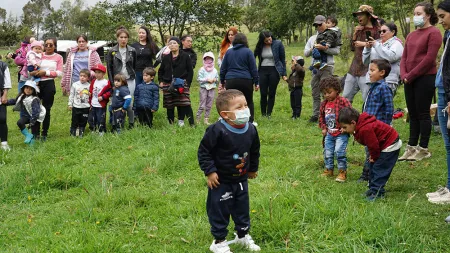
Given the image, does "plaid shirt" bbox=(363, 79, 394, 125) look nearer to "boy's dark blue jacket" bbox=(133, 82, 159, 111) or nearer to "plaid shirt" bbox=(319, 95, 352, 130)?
"plaid shirt" bbox=(319, 95, 352, 130)

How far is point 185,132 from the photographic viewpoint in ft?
27.6

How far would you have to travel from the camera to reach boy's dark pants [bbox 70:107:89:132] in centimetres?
896

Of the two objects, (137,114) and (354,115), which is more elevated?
(354,115)

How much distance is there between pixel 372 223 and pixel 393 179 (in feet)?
6.28

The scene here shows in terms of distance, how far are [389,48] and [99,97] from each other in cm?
514

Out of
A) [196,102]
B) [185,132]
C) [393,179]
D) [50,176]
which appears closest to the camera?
[393,179]

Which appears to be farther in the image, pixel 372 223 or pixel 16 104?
pixel 16 104

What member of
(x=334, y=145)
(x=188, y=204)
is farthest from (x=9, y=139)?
(x=334, y=145)

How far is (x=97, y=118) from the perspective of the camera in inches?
349

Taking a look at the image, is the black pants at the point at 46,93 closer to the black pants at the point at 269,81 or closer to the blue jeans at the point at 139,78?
the blue jeans at the point at 139,78

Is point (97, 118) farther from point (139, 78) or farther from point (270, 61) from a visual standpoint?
point (270, 61)

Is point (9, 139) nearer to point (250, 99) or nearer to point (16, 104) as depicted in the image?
point (16, 104)

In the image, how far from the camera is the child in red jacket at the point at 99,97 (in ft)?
28.8

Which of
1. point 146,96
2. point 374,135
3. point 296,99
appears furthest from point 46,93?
point 374,135
